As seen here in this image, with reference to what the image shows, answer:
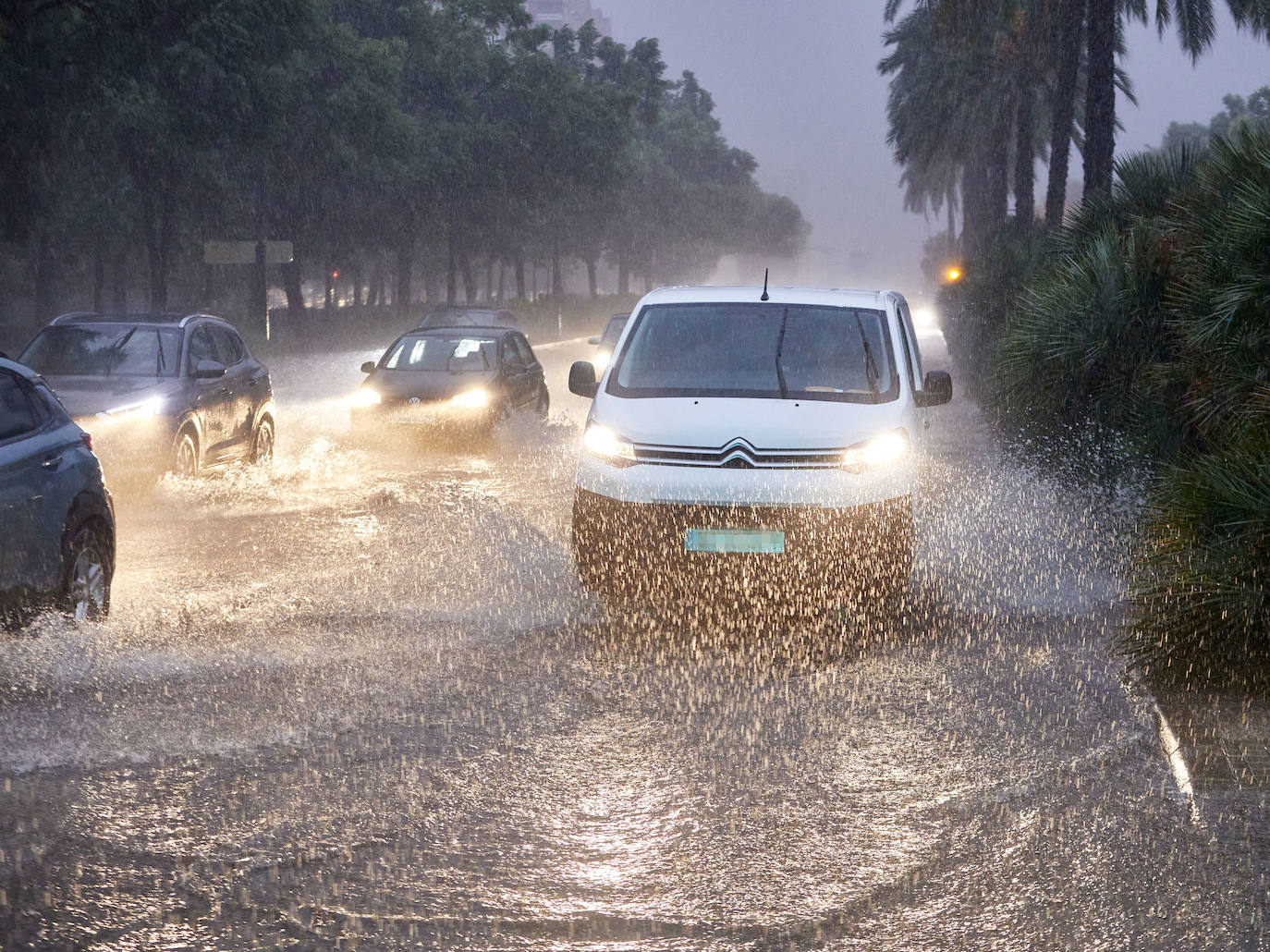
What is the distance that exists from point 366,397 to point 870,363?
9.79 metres

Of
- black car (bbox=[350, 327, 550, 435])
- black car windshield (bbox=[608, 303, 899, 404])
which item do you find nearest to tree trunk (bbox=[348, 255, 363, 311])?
black car (bbox=[350, 327, 550, 435])

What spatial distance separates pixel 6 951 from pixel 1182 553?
5.22m

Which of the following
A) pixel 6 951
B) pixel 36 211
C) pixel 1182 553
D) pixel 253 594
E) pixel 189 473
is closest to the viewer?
pixel 6 951

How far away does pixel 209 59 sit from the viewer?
1167 inches

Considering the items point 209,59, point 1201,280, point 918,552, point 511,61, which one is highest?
point 511,61

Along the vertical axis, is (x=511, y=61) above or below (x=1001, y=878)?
above

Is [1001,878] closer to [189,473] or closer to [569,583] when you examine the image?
[569,583]

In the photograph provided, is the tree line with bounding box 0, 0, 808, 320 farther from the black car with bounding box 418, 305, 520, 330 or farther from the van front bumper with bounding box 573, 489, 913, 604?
the van front bumper with bounding box 573, 489, 913, 604

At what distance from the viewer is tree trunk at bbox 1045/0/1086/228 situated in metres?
25.6

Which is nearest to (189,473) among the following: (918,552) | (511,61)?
(918,552)

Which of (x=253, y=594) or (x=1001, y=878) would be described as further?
(x=253, y=594)

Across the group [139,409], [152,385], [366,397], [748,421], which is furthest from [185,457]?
[748,421]

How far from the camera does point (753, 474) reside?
8.08 m

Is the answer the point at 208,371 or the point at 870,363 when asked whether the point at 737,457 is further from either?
the point at 208,371
